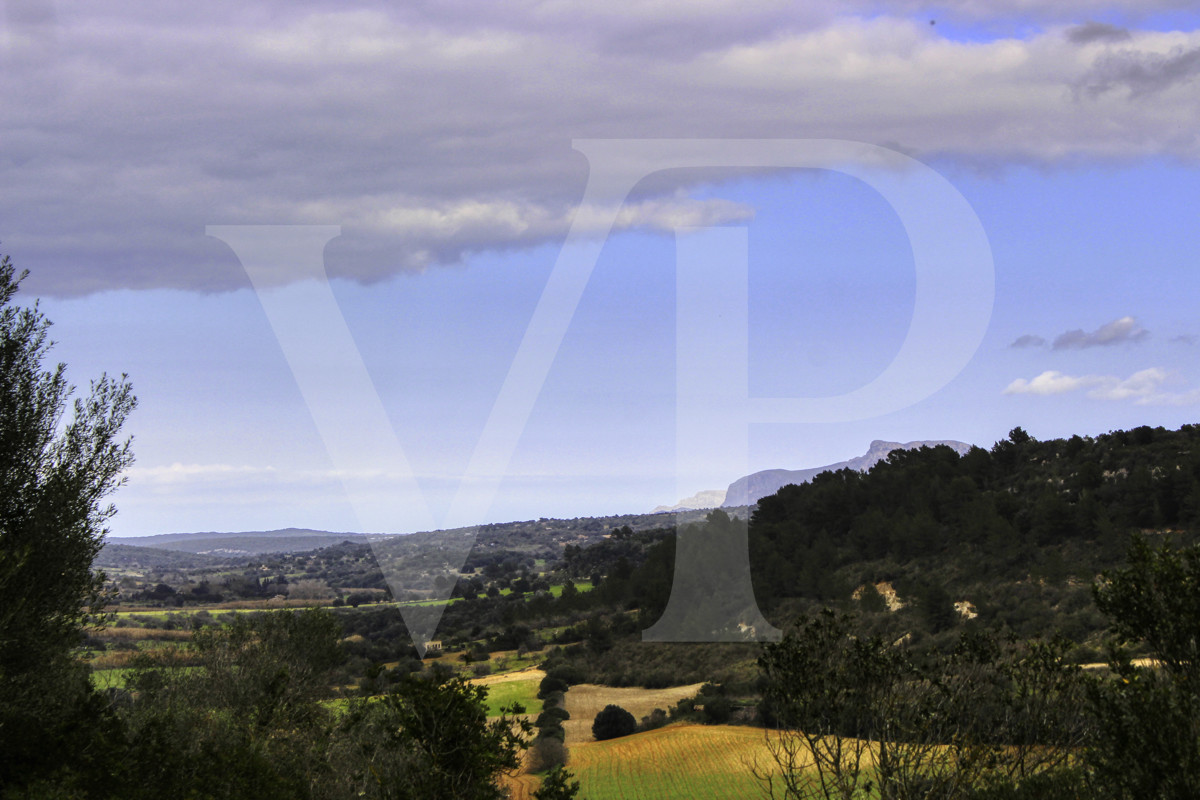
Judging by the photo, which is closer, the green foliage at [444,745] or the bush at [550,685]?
the green foliage at [444,745]

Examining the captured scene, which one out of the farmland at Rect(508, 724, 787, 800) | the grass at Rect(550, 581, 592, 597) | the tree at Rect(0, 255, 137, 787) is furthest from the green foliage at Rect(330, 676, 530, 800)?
the grass at Rect(550, 581, 592, 597)

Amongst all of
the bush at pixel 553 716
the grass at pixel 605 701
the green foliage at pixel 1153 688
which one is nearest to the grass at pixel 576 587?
the grass at pixel 605 701

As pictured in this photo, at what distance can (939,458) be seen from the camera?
6291cm

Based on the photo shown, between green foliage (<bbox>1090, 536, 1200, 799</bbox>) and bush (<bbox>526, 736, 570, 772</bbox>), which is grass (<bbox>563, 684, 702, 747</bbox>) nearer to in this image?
bush (<bbox>526, 736, 570, 772</bbox>)

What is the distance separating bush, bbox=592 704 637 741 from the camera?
45031mm

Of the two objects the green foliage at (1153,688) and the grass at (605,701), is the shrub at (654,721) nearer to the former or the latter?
the grass at (605,701)

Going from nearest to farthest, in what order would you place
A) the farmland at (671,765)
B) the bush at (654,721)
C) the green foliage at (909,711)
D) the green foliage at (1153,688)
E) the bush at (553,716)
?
1. the green foliage at (1153,688)
2. the green foliage at (909,711)
3. the farmland at (671,765)
4. the bush at (553,716)
5. the bush at (654,721)

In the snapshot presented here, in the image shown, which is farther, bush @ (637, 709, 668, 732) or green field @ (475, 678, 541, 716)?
bush @ (637, 709, 668, 732)

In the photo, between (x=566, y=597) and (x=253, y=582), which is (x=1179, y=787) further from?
(x=253, y=582)

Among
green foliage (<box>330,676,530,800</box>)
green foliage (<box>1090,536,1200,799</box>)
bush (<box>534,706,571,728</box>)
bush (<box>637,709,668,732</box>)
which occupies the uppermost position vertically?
green foliage (<box>1090,536,1200,799</box>)

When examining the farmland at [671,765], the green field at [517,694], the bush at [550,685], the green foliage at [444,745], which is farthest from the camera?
the bush at [550,685]

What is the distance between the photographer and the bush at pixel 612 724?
4503 centimetres

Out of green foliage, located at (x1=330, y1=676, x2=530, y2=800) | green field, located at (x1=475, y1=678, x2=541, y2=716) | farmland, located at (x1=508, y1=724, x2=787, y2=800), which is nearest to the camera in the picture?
green foliage, located at (x1=330, y1=676, x2=530, y2=800)

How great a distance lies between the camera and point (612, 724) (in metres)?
45.2
